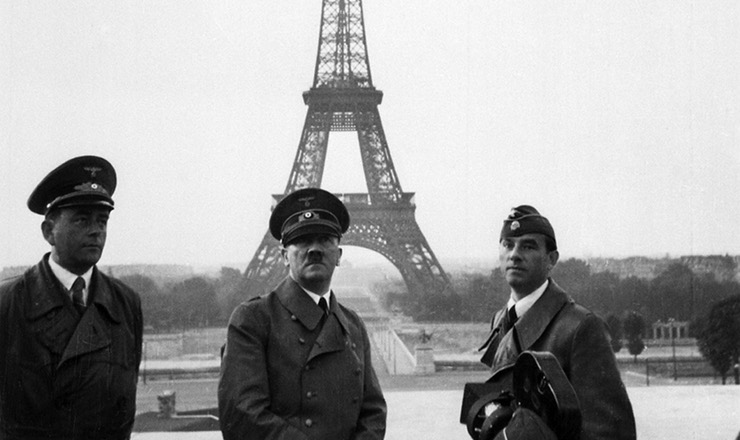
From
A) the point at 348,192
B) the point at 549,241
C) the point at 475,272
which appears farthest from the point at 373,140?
the point at 549,241

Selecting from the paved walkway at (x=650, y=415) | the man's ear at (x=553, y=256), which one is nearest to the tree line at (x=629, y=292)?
the paved walkway at (x=650, y=415)

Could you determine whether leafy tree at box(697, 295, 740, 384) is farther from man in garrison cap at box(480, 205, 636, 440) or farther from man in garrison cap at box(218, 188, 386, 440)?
man in garrison cap at box(218, 188, 386, 440)

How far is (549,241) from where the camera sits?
2277 millimetres

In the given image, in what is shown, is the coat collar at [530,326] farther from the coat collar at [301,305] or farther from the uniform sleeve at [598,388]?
the coat collar at [301,305]

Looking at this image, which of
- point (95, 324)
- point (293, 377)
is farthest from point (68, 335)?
point (293, 377)

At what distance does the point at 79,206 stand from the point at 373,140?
43.0ft

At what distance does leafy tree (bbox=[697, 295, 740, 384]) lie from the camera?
36.9ft

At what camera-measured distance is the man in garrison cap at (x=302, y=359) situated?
2.06 meters

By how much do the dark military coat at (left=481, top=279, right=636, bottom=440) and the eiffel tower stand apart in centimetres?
1143

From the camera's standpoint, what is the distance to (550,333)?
6.77ft

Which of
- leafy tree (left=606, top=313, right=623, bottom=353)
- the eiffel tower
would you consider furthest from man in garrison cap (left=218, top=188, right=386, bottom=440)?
the eiffel tower

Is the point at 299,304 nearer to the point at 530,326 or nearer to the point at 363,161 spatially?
the point at 530,326

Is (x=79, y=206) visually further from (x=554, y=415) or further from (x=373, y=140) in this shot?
(x=373, y=140)

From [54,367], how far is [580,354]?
1.35m
